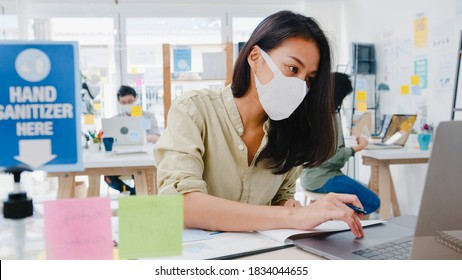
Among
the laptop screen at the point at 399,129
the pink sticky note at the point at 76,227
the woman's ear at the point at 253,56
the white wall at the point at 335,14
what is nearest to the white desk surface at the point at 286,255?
the pink sticky note at the point at 76,227

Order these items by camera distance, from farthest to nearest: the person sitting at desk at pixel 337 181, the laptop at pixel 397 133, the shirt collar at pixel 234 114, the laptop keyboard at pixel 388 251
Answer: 1. the laptop at pixel 397 133
2. the person sitting at desk at pixel 337 181
3. the shirt collar at pixel 234 114
4. the laptop keyboard at pixel 388 251

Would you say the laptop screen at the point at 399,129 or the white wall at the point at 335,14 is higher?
the white wall at the point at 335,14

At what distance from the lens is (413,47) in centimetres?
353

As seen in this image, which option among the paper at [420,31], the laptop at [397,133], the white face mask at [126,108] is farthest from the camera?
the white face mask at [126,108]

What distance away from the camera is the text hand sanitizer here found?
1.73 feet

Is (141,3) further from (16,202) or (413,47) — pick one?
(16,202)

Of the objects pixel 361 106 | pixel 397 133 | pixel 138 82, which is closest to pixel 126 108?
pixel 138 82

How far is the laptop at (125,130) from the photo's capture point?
287cm

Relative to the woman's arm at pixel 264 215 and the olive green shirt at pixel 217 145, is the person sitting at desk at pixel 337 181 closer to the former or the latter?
the olive green shirt at pixel 217 145

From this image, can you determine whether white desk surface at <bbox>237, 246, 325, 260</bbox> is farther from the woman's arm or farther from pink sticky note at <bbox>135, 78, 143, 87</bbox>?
pink sticky note at <bbox>135, 78, 143, 87</bbox>

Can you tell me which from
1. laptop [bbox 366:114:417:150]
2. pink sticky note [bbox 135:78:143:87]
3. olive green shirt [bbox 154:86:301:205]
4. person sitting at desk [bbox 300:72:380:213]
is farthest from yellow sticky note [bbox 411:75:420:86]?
olive green shirt [bbox 154:86:301:205]

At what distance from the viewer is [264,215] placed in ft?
2.72

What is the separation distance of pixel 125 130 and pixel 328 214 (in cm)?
237

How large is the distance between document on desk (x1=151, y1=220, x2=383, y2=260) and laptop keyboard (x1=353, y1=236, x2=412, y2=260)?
10cm
